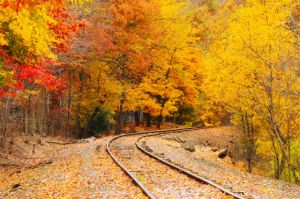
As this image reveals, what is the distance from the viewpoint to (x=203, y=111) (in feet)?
143

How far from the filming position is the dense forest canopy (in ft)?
41.4

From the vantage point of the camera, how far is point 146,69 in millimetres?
35250

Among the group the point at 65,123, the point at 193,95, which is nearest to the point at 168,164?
the point at 65,123

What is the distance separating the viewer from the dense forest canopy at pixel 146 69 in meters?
12.6

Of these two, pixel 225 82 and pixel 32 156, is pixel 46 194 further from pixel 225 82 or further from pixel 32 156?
pixel 225 82

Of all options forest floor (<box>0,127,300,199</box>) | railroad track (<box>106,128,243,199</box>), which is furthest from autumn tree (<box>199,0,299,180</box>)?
railroad track (<box>106,128,243,199</box>)

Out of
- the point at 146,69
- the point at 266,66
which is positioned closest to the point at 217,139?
the point at 146,69

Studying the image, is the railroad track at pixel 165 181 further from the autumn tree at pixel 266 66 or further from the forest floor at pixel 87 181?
the autumn tree at pixel 266 66

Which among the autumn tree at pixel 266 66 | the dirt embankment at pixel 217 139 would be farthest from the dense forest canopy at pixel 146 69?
the dirt embankment at pixel 217 139

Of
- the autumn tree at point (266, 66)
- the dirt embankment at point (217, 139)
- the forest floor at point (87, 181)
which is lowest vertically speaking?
the forest floor at point (87, 181)

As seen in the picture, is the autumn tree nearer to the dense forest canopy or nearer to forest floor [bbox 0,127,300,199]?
the dense forest canopy

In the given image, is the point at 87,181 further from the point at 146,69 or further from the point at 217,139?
the point at 217,139

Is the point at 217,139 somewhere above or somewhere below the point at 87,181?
above

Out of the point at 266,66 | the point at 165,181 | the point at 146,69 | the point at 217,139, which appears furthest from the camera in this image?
the point at 217,139
